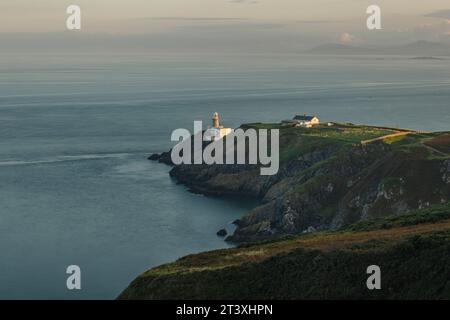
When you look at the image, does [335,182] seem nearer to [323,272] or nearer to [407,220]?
[407,220]

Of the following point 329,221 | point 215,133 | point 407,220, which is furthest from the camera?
point 215,133

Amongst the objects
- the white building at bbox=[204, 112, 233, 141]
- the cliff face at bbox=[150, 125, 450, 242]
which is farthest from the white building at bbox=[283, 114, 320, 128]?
the cliff face at bbox=[150, 125, 450, 242]

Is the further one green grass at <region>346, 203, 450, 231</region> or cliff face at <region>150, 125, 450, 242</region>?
cliff face at <region>150, 125, 450, 242</region>

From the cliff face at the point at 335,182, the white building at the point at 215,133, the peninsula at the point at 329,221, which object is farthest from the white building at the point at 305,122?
the cliff face at the point at 335,182

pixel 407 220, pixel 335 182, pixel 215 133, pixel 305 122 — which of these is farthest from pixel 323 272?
pixel 215 133

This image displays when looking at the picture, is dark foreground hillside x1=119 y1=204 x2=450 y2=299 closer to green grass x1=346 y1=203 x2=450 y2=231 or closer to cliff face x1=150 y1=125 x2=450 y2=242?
green grass x1=346 y1=203 x2=450 y2=231

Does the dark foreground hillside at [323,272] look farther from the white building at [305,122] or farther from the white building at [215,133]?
the white building at [215,133]
